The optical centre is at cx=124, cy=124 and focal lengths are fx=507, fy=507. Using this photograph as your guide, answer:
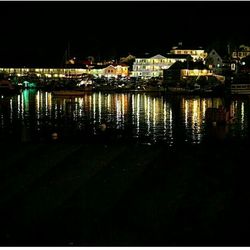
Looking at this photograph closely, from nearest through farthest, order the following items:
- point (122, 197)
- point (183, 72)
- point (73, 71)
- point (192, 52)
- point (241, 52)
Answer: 1. point (122, 197)
2. point (183, 72)
3. point (241, 52)
4. point (192, 52)
5. point (73, 71)

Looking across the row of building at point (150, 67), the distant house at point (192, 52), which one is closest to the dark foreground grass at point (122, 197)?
the row of building at point (150, 67)

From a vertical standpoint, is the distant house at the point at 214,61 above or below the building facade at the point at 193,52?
below

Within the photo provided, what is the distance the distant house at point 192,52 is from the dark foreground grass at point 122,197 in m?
78.6

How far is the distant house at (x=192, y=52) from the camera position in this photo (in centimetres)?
9219

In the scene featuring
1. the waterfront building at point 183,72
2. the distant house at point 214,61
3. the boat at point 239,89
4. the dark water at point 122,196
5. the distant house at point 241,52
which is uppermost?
the distant house at point 241,52

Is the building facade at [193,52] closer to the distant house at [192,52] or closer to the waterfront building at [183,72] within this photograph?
the distant house at [192,52]

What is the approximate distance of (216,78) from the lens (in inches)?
2864

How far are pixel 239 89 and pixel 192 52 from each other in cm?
3285

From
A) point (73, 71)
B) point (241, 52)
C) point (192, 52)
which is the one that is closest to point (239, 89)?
point (241, 52)

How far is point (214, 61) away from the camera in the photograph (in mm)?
80125

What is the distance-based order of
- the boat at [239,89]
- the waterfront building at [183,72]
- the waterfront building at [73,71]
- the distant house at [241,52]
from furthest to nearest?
the waterfront building at [73,71]
the distant house at [241,52]
the waterfront building at [183,72]
the boat at [239,89]

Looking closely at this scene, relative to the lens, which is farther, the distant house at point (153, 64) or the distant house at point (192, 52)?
the distant house at point (192, 52)

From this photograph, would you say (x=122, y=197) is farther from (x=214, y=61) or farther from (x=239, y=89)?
(x=214, y=61)

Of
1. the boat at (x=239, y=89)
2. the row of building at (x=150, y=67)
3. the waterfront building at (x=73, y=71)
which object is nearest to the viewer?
the boat at (x=239, y=89)
